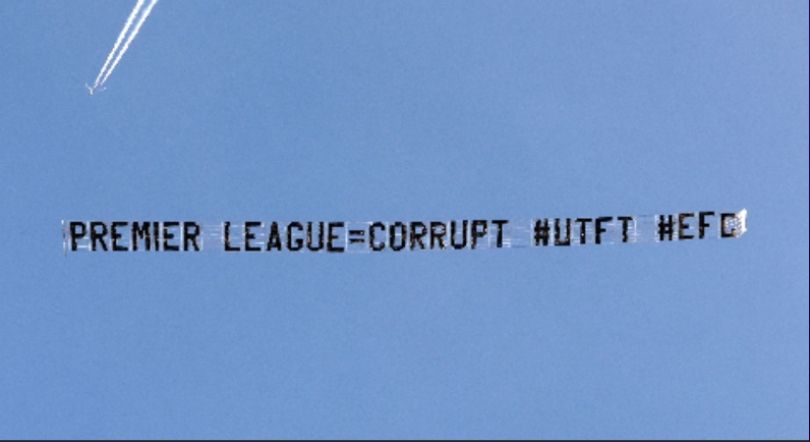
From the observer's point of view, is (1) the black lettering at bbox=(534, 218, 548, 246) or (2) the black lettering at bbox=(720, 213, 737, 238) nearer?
(1) the black lettering at bbox=(534, 218, 548, 246)

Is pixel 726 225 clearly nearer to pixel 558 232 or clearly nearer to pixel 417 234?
pixel 558 232

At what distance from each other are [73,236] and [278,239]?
10.4m

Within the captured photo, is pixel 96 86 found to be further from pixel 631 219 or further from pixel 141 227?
pixel 631 219

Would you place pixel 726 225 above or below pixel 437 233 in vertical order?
above

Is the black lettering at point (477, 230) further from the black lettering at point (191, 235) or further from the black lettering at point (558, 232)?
the black lettering at point (191, 235)

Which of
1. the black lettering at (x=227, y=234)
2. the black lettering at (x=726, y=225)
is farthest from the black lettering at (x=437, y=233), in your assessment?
the black lettering at (x=726, y=225)

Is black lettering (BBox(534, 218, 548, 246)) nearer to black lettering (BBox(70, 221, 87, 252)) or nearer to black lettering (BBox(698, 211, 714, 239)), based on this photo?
black lettering (BBox(698, 211, 714, 239))

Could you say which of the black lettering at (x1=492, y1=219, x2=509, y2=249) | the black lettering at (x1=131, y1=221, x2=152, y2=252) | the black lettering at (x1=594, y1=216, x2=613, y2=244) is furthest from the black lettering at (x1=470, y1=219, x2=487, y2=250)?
the black lettering at (x1=131, y1=221, x2=152, y2=252)

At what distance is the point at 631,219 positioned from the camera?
105 feet

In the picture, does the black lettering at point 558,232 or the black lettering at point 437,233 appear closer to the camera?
the black lettering at point 437,233

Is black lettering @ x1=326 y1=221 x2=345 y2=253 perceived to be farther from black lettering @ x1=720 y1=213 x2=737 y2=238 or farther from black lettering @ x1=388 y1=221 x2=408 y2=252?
black lettering @ x1=720 y1=213 x2=737 y2=238

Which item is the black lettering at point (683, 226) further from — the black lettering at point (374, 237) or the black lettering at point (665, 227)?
the black lettering at point (374, 237)

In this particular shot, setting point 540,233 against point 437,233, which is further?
point 540,233

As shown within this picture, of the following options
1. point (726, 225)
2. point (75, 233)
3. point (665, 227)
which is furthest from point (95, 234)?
point (726, 225)
